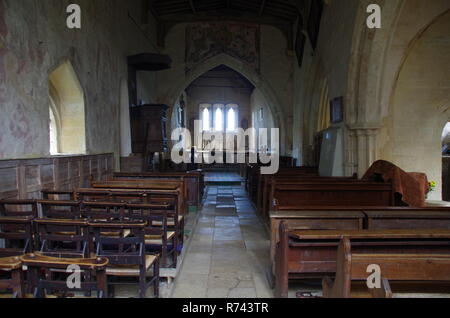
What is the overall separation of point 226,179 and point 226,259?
8219 millimetres

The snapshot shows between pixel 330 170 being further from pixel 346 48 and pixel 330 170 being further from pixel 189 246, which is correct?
pixel 189 246

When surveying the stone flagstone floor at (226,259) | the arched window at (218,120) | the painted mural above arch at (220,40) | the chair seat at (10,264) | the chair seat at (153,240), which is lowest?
the stone flagstone floor at (226,259)

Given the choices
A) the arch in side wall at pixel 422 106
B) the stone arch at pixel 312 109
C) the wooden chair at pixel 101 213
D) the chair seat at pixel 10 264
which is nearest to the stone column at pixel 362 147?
the arch in side wall at pixel 422 106

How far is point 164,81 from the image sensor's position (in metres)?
13.1

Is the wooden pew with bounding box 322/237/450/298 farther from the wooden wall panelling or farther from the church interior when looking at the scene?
the wooden wall panelling

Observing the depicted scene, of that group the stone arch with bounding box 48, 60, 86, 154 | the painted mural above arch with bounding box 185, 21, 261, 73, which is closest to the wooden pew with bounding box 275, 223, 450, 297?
the stone arch with bounding box 48, 60, 86, 154

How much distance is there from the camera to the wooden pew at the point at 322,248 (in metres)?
2.62

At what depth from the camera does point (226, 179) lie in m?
12.2

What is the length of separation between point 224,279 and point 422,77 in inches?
244

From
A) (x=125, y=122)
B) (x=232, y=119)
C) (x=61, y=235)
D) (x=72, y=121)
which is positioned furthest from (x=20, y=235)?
(x=232, y=119)

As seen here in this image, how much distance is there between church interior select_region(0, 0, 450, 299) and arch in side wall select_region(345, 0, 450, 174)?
1.0 inches

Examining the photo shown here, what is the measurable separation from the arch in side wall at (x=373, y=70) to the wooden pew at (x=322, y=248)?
4.11 metres

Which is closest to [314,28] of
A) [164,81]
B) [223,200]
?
[223,200]

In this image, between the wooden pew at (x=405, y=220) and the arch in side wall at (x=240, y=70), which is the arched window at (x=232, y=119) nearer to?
the arch in side wall at (x=240, y=70)
